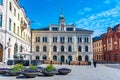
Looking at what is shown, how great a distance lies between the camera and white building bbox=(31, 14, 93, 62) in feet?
227

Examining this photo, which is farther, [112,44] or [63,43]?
[112,44]

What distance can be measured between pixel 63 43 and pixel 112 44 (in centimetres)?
1675

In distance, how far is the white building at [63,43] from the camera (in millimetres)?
69125

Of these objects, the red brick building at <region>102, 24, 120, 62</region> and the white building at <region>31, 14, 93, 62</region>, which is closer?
the white building at <region>31, 14, 93, 62</region>

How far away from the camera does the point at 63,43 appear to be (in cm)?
6950

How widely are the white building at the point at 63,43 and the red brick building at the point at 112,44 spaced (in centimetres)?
809

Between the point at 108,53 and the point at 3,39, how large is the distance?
165 ft

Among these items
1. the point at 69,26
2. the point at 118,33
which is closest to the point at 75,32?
the point at 69,26

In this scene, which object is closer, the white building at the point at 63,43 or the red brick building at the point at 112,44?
the white building at the point at 63,43

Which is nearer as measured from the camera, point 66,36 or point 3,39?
point 3,39

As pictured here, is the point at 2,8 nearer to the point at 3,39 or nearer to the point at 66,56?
the point at 3,39

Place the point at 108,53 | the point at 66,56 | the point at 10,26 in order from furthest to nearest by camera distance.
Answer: the point at 108,53 → the point at 66,56 → the point at 10,26

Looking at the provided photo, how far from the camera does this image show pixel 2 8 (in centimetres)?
3650

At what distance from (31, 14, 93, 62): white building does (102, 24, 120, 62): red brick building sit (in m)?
8.09
